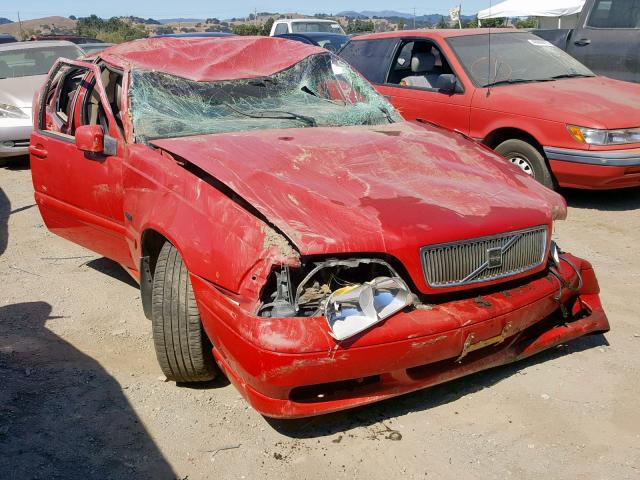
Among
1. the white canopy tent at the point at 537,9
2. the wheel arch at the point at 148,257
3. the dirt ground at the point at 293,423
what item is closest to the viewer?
the dirt ground at the point at 293,423

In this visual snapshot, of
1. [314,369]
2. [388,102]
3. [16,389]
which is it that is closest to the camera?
[314,369]

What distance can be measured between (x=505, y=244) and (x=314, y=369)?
1.04 m

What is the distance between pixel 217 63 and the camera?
4461 mm

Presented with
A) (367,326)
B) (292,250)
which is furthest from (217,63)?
(367,326)

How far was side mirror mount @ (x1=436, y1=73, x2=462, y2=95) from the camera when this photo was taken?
22.7 feet

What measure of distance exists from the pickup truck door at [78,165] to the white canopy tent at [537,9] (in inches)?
618

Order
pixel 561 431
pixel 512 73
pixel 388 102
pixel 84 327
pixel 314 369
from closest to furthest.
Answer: pixel 314 369 < pixel 561 431 < pixel 84 327 < pixel 388 102 < pixel 512 73

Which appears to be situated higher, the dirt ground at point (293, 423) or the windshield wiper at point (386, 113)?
the windshield wiper at point (386, 113)

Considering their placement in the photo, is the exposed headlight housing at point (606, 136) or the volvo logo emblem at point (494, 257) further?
the exposed headlight housing at point (606, 136)

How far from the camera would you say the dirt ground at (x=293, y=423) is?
2.82 m

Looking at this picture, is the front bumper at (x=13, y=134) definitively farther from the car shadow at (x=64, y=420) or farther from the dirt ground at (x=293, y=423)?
the car shadow at (x=64, y=420)

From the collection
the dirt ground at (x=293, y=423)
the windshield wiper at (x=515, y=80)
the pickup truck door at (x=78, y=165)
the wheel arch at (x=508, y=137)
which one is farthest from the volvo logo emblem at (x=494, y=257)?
the windshield wiper at (x=515, y=80)

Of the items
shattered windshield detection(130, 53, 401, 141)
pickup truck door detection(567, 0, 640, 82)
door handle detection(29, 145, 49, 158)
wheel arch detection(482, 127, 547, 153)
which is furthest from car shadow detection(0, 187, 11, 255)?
pickup truck door detection(567, 0, 640, 82)

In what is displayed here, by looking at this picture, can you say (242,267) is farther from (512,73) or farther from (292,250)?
(512,73)
